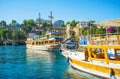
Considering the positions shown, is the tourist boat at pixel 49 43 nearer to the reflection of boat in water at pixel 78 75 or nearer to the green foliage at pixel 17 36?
the reflection of boat in water at pixel 78 75

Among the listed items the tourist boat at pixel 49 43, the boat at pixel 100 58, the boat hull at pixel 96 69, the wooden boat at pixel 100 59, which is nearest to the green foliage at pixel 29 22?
the tourist boat at pixel 49 43

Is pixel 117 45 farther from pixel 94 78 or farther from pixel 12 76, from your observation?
pixel 12 76

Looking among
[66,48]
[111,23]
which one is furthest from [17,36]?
[111,23]

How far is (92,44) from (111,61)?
3727mm

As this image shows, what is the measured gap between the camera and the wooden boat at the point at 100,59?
24.9 m

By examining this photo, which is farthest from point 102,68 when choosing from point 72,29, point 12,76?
point 72,29

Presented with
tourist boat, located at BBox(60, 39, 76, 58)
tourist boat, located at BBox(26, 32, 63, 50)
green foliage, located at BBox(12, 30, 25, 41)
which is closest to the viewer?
tourist boat, located at BBox(60, 39, 76, 58)

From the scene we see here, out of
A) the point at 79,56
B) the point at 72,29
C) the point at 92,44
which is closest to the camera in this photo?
the point at 92,44

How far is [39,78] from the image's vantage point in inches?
1101

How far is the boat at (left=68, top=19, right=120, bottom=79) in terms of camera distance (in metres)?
25.0

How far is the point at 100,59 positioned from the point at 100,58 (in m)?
1.51

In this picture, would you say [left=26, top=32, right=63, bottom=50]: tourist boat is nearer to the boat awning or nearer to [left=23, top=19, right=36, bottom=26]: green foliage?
the boat awning

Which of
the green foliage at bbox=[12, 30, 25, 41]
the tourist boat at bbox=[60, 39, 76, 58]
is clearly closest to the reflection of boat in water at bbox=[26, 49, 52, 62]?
the tourist boat at bbox=[60, 39, 76, 58]

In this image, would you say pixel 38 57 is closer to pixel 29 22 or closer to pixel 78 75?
pixel 78 75
